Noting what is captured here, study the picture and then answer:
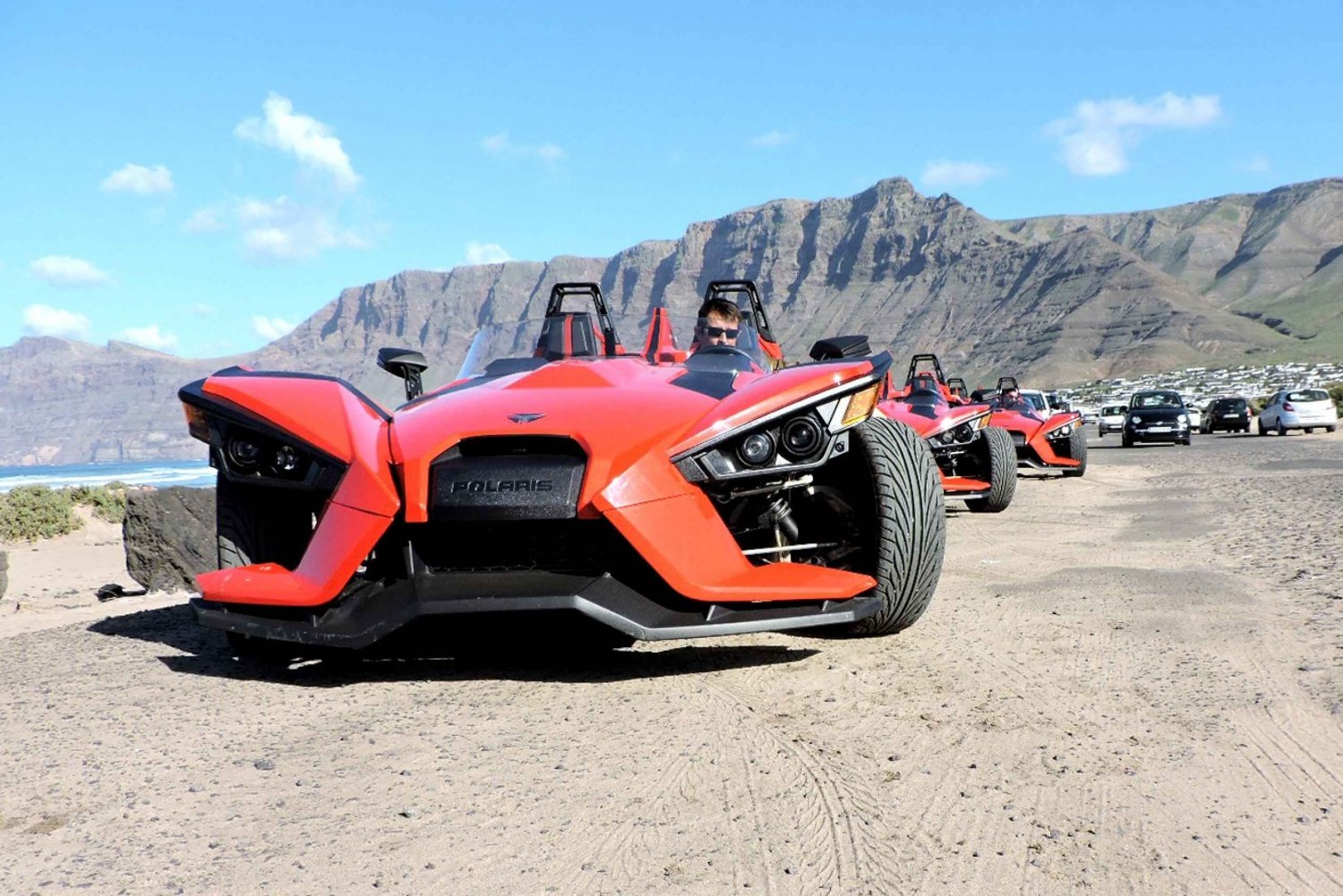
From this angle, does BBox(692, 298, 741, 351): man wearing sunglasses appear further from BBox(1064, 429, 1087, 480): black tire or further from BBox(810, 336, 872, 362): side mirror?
BBox(1064, 429, 1087, 480): black tire

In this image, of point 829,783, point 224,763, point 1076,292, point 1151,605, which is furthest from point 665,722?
point 1076,292

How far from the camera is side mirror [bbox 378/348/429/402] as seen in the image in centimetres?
567

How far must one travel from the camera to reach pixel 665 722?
10.2 ft

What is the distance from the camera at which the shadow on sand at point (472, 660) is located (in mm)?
3803

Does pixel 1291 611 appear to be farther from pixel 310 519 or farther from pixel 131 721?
pixel 131 721

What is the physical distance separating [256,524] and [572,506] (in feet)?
4.83

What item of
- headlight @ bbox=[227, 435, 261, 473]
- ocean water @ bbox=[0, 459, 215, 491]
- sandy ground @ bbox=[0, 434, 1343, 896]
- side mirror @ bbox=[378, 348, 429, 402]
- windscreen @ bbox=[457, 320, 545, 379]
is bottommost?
ocean water @ bbox=[0, 459, 215, 491]

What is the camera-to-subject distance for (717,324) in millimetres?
6105

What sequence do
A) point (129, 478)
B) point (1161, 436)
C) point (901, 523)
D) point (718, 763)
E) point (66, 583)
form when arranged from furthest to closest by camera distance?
point (129, 478) → point (1161, 436) → point (66, 583) → point (901, 523) → point (718, 763)

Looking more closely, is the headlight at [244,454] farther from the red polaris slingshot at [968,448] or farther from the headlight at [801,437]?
the red polaris slingshot at [968,448]

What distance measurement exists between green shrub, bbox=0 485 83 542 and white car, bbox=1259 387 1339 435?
32.3 meters

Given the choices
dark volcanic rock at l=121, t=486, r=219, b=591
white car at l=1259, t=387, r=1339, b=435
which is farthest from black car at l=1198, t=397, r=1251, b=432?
dark volcanic rock at l=121, t=486, r=219, b=591

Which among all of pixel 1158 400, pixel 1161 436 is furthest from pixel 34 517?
pixel 1158 400

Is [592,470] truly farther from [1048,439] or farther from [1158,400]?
[1158,400]
